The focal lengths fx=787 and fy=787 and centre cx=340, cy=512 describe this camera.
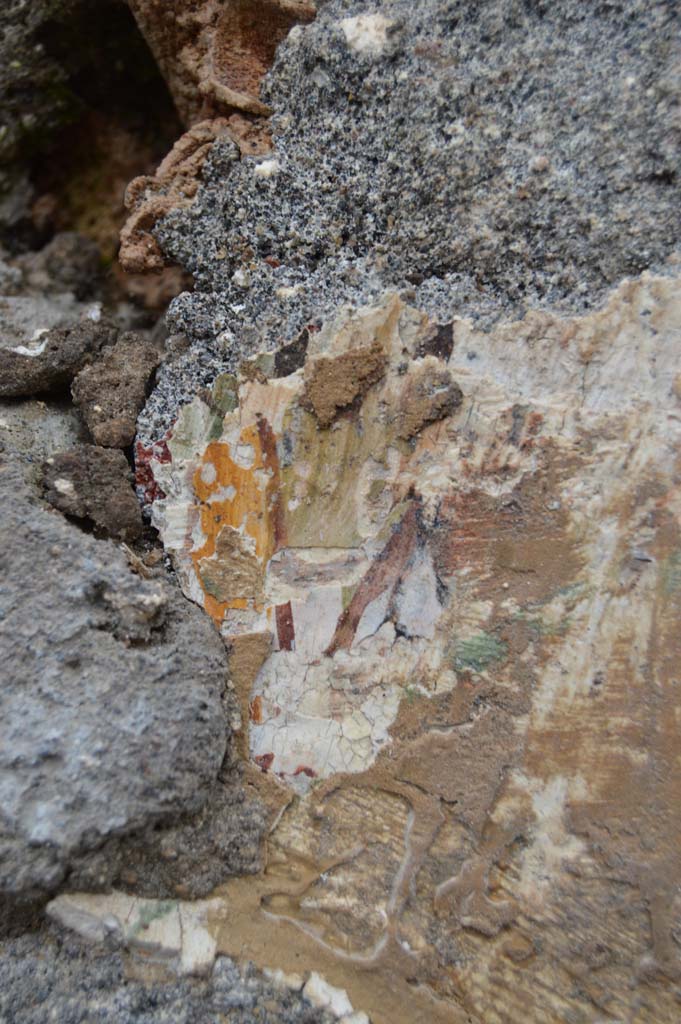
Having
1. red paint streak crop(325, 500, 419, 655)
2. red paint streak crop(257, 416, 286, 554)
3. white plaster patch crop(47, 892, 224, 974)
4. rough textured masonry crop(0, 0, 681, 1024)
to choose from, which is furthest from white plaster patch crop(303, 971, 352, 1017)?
red paint streak crop(257, 416, 286, 554)

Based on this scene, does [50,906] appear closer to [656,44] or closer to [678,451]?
[678,451]

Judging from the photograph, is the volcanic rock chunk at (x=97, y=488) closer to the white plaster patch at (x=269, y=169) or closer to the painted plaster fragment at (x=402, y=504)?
the painted plaster fragment at (x=402, y=504)

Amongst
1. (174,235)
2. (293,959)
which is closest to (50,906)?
(293,959)

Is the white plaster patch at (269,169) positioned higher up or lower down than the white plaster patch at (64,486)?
higher up

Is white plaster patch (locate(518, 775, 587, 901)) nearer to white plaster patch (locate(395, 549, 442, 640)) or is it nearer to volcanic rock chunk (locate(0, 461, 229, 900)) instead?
white plaster patch (locate(395, 549, 442, 640))

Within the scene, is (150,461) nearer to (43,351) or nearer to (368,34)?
(43,351)

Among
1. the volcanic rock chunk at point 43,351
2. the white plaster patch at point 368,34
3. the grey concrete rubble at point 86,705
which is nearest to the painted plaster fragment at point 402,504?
the grey concrete rubble at point 86,705
